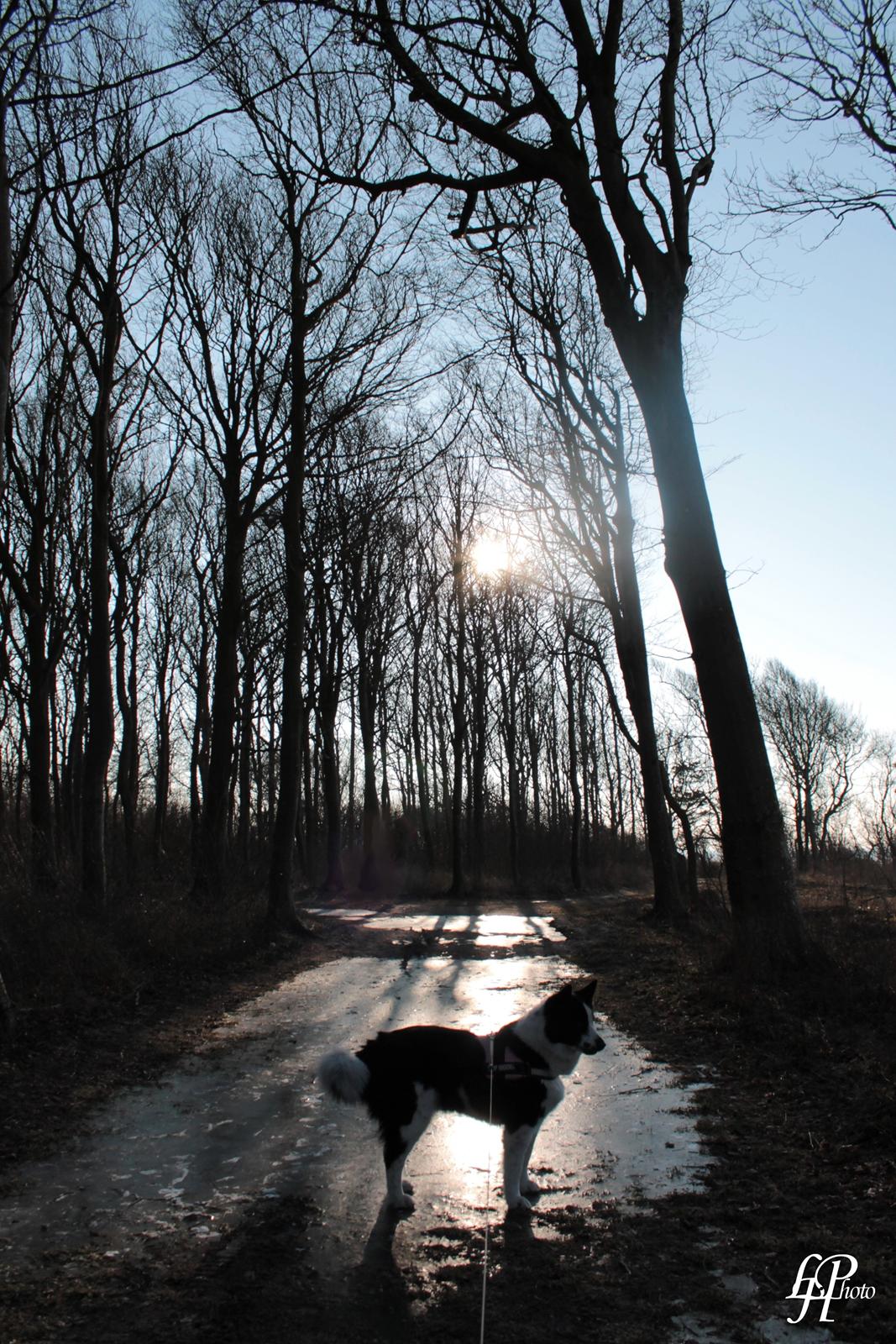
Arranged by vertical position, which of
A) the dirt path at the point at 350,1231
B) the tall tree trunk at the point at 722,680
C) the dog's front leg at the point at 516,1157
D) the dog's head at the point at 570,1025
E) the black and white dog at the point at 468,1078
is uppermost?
the tall tree trunk at the point at 722,680

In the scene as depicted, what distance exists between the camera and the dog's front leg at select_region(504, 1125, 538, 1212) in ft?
14.5

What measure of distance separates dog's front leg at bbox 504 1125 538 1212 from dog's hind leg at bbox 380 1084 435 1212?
1.34 feet

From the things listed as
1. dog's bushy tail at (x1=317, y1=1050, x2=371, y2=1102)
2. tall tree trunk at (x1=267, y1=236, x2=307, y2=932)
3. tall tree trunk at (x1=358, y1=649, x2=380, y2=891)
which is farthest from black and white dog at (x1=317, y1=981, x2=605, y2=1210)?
tall tree trunk at (x1=358, y1=649, x2=380, y2=891)

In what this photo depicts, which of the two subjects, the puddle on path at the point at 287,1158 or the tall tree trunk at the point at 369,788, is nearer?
the puddle on path at the point at 287,1158

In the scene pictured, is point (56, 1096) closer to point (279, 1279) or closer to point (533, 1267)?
point (279, 1279)

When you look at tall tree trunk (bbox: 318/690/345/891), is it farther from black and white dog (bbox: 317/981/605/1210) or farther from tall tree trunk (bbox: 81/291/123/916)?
black and white dog (bbox: 317/981/605/1210)

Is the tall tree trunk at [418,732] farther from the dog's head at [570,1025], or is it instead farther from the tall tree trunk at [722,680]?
the dog's head at [570,1025]

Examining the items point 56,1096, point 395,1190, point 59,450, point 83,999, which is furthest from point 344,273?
point 395,1190

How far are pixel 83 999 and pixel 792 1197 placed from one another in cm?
662

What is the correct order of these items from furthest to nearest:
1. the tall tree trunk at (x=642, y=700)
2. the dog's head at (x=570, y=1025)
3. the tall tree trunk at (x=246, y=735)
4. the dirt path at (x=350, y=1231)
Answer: the tall tree trunk at (x=246, y=735)
the tall tree trunk at (x=642, y=700)
the dog's head at (x=570, y=1025)
the dirt path at (x=350, y=1231)

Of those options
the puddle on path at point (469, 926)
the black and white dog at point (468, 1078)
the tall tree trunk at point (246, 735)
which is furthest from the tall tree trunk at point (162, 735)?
the black and white dog at point (468, 1078)

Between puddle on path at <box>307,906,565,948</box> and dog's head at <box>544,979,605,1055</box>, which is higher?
dog's head at <box>544,979,605,1055</box>

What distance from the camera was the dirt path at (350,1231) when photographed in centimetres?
335

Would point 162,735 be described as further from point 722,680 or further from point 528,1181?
point 528,1181
